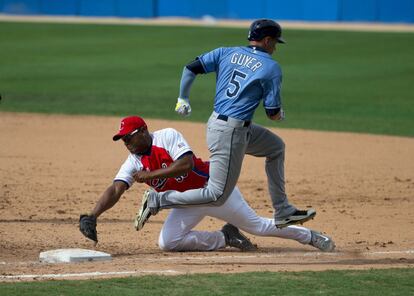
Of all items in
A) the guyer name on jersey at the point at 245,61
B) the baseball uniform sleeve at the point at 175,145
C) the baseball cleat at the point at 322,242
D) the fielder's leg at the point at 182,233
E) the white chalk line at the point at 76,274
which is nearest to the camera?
the white chalk line at the point at 76,274

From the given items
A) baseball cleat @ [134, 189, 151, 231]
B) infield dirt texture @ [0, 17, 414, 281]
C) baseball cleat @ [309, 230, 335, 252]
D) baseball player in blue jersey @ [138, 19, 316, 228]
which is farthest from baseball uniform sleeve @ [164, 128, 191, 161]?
baseball cleat @ [309, 230, 335, 252]

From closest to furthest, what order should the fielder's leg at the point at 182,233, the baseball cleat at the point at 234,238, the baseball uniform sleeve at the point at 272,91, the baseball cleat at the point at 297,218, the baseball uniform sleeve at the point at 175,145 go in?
1. the baseball uniform sleeve at the point at 272,91
2. the baseball uniform sleeve at the point at 175,145
3. the baseball cleat at the point at 297,218
4. the fielder's leg at the point at 182,233
5. the baseball cleat at the point at 234,238

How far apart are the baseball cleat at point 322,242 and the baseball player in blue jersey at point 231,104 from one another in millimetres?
984

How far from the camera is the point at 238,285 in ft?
20.9

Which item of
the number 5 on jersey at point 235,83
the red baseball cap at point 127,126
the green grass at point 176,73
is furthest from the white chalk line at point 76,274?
the green grass at point 176,73

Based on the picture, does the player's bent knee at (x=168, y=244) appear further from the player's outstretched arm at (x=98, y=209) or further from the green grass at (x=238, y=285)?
the green grass at (x=238, y=285)

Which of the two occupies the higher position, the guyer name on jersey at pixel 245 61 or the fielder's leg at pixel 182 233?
the guyer name on jersey at pixel 245 61

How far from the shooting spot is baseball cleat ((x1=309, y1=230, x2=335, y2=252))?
7.93 metres

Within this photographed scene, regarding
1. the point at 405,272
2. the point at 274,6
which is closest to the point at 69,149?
the point at 405,272

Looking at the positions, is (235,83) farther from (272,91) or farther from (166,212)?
(166,212)

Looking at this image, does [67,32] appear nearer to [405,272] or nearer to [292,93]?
[292,93]

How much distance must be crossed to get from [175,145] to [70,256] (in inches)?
46.3

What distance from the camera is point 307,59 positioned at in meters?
25.8

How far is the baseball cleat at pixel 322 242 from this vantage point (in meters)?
7.93
